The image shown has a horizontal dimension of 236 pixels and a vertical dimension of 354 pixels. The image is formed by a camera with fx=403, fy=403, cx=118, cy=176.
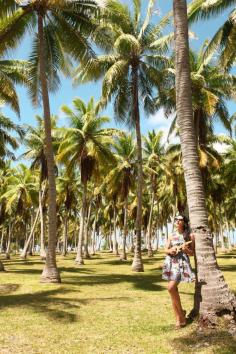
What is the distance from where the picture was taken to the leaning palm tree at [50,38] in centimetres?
1722

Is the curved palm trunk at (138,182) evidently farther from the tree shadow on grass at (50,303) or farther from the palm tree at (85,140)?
the tree shadow on grass at (50,303)

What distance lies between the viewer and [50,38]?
20.3m

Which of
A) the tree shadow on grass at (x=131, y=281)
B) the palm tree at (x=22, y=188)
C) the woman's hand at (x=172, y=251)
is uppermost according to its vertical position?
the palm tree at (x=22, y=188)

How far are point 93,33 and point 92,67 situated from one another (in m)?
1.75

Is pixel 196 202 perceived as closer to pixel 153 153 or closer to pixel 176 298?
pixel 176 298

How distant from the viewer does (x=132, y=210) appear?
46.9 meters

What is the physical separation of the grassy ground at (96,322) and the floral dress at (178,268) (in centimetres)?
93

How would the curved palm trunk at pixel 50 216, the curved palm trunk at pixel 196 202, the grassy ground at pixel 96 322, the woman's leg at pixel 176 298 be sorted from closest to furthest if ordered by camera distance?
the grassy ground at pixel 96 322, the curved palm trunk at pixel 196 202, the woman's leg at pixel 176 298, the curved palm trunk at pixel 50 216

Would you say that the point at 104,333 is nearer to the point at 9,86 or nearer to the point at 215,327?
the point at 215,327

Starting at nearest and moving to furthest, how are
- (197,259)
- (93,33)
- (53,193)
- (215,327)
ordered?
(215,327) < (197,259) < (53,193) < (93,33)

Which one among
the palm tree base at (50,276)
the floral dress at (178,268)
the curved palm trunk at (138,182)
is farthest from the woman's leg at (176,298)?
the curved palm trunk at (138,182)

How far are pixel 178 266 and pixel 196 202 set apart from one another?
1.33 m

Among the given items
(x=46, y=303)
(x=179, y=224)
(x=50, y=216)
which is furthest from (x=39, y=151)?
(x=179, y=224)

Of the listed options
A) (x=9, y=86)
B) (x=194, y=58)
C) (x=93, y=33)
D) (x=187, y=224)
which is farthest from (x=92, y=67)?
(x=187, y=224)
